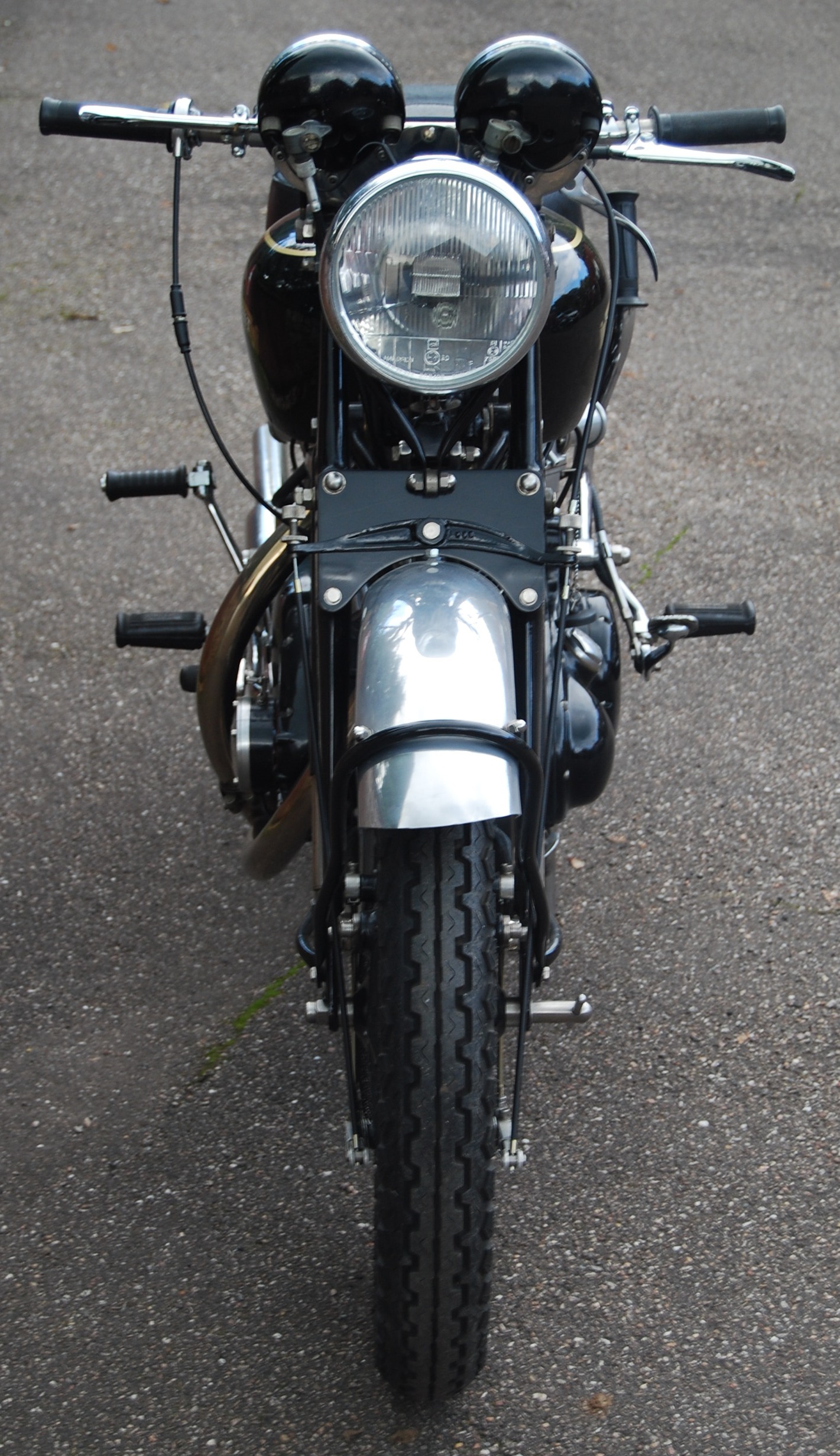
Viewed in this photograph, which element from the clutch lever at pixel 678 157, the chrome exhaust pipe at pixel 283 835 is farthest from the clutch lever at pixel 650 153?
the chrome exhaust pipe at pixel 283 835

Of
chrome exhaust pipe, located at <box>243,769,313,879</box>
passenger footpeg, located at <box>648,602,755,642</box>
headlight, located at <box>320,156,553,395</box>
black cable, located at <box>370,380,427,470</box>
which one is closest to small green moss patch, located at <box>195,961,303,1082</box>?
chrome exhaust pipe, located at <box>243,769,313,879</box>

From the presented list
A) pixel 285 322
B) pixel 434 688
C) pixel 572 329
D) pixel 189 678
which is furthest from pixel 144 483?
pixel 434 688

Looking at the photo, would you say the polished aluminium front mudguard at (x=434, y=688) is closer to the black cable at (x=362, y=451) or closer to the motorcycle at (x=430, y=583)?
the motorcycle at (x=430, y=583)

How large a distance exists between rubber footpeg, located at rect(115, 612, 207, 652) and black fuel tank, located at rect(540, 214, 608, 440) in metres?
Result: 0.92

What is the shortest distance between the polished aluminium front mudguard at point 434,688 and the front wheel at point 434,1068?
8 cm

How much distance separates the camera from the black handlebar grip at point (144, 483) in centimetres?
287

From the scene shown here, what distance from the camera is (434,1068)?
163cm

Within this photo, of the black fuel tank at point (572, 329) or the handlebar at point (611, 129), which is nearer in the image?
the handlebar at point (611, 129)

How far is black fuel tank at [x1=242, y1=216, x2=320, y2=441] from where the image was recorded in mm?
2184

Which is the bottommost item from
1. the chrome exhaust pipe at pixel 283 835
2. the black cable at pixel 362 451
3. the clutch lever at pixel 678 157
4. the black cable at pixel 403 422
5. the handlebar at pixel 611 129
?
the chrome exhaust pipe at pixel 283 835

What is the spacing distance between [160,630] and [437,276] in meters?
1.40

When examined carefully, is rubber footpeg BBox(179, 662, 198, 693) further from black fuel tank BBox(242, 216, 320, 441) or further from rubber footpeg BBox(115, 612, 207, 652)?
black fuel tank BBox(242, 216, 320, 441)

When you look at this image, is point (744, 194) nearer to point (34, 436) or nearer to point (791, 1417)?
point (34, 436)

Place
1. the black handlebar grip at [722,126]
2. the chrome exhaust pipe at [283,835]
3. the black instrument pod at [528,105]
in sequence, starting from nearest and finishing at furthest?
the black instrument pod at [528,105], the black handlebar grip at [722,126], the chrome exhaust pipe at [283,835]
